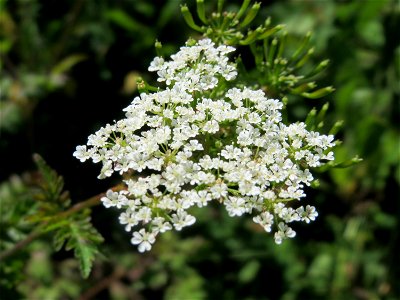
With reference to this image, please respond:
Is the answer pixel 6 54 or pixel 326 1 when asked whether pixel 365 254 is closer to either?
pixel 326 1

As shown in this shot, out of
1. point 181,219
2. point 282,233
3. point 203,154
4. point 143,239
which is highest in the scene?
point 203,154

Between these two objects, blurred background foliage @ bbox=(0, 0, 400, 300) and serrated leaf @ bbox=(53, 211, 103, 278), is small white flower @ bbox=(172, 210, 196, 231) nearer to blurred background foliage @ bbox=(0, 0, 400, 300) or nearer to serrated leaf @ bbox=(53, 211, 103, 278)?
serrated leaf @ bbox=(53, 211, 103, 278)

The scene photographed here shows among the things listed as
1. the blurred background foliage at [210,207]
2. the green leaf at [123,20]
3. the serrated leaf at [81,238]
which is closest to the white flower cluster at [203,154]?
the serrated leaf at [81,238]

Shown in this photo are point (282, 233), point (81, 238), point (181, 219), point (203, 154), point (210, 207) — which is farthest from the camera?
point (210, 207)

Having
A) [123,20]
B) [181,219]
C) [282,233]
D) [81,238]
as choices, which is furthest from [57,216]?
[123,20]

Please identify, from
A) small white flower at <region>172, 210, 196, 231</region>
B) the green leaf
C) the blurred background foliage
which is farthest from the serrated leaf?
the green leaf

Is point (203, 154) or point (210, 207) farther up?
point (210, 207)

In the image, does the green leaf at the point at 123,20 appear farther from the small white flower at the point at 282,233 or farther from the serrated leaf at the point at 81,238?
the small white flower at the point at 282,233

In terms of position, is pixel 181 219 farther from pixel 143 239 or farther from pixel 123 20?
pixel 123 20

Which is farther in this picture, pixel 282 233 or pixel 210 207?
pixel 210 207
